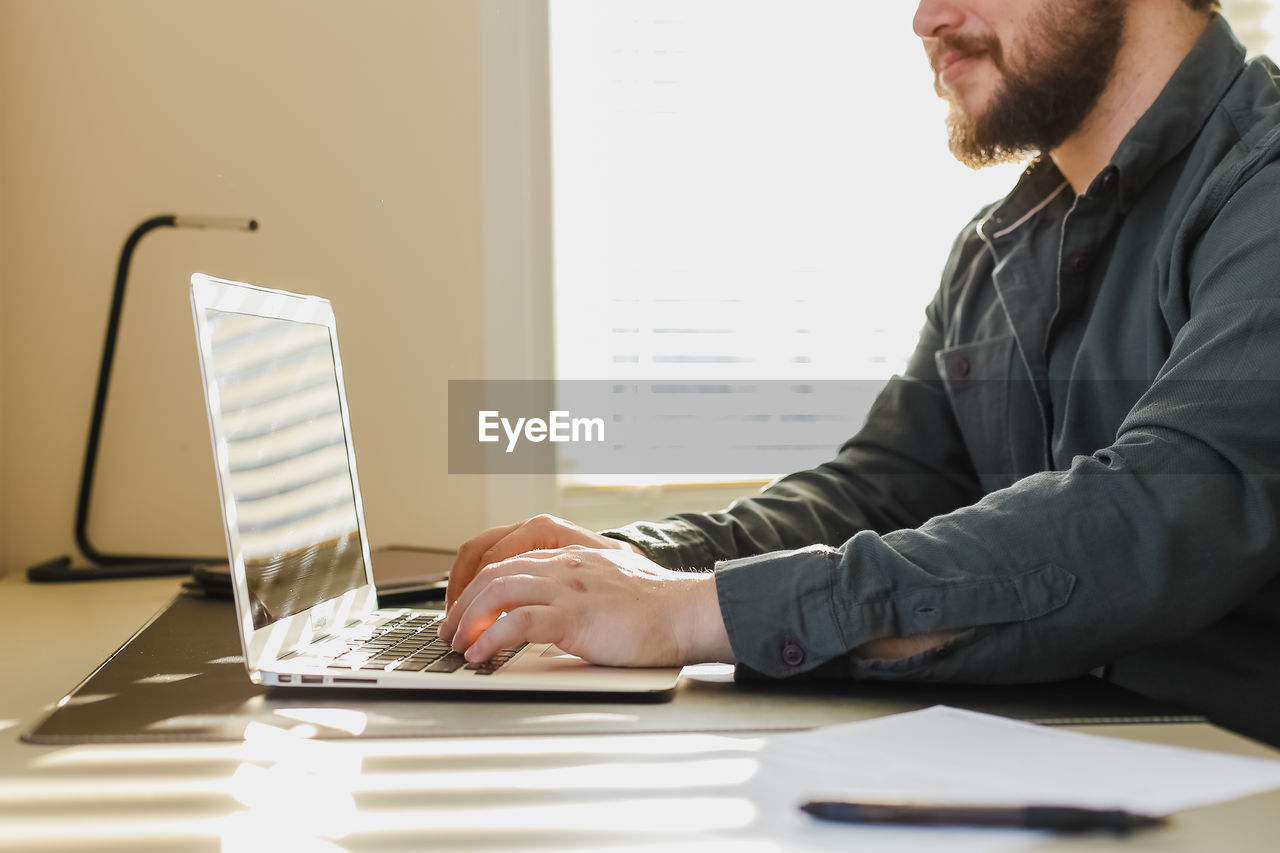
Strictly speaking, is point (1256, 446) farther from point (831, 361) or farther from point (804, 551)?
point (831, 361)

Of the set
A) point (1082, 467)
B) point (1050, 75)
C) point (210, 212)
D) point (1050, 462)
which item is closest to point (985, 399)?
point (1050, 462)

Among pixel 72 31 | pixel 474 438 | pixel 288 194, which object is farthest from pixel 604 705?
pixel 72 31

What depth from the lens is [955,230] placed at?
2092mm

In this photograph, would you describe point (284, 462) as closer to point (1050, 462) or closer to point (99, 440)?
point (1050, 462)

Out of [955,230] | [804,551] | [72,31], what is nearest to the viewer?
[804,551]

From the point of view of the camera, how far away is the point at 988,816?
475 mm

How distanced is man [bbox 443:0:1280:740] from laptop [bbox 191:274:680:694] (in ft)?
0.14

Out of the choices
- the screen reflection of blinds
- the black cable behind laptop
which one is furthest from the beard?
the black cable behind laptop

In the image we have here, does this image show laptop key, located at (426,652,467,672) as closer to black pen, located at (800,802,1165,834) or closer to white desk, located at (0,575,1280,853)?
white desk, located at (0,575,1280,853)

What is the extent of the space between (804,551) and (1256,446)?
316 millimetres

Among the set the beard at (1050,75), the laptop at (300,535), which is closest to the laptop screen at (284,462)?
the laptop at (300,535)

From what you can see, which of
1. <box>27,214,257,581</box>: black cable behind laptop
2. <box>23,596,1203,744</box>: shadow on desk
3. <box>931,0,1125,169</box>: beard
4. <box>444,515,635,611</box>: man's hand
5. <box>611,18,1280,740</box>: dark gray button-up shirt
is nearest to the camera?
<box>23,596,1203,744</box>: shadow on desk

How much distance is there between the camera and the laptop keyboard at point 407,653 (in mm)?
781

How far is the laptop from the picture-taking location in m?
0.76
